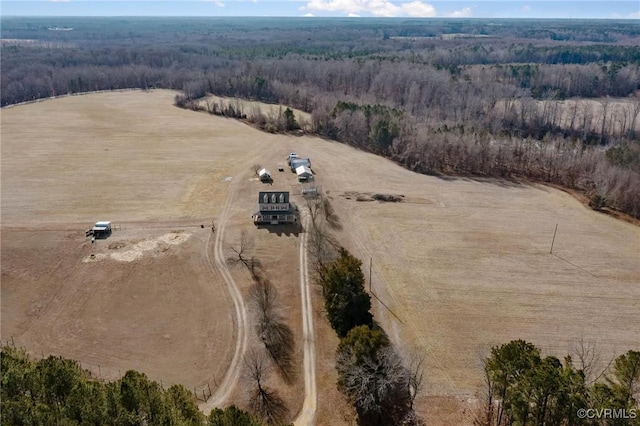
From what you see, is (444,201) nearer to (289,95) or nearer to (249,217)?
(249,217)

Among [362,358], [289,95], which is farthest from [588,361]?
[289,95]

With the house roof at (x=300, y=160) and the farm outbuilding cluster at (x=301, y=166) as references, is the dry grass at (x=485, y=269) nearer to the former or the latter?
the farm outbuilding cluster at (x=301, y=166)

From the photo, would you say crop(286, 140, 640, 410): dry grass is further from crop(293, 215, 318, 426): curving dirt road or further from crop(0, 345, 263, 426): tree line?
crop(0, 345, 263, 426): tree line

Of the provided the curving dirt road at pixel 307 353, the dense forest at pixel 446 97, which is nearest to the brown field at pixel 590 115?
the dense forest at pixel 446 97

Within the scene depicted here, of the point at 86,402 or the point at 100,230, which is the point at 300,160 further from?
the point at 86,402

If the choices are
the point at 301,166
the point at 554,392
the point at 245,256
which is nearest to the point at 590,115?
the point at 301,166

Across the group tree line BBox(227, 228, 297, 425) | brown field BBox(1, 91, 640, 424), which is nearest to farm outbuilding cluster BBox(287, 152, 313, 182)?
brown field BBox(1, 91, 640, 424)
